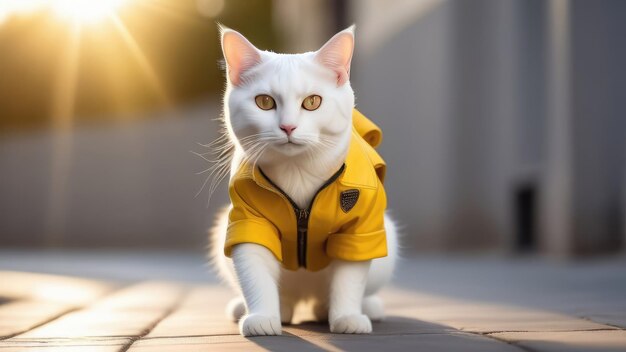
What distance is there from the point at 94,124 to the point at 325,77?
495 inches

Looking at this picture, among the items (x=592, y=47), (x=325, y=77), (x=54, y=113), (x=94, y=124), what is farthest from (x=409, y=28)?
(x=325, y=77)

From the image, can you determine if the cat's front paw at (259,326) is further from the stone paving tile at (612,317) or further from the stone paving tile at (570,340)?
the stone paving tile at (612,317)

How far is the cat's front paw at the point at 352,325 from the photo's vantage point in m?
2.17

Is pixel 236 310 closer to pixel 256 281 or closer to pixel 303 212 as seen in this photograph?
pixel 256 281

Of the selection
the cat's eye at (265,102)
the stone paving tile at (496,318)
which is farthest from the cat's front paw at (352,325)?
the cat's eye at (265,102)

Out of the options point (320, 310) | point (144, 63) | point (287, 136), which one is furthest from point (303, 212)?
point (144, 63)

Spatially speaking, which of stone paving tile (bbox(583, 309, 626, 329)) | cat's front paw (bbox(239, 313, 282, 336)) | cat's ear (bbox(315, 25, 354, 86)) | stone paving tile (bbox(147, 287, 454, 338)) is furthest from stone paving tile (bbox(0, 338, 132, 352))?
stone paving tile (bbox(583, 309, 626, 329))

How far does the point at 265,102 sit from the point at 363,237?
0.44 meters

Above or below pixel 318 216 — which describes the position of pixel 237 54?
above

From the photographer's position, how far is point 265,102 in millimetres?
2088

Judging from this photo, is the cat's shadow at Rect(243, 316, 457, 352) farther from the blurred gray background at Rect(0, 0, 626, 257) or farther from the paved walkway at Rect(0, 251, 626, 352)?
the blurred gray background at Rect(0, 0, 626, 257)

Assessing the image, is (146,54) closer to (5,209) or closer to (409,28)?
(5,209)

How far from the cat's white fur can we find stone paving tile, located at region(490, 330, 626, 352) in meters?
0.42

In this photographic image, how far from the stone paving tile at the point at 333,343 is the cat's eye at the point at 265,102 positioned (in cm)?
56
